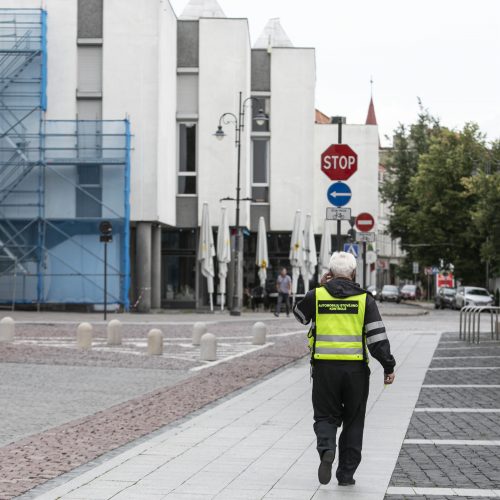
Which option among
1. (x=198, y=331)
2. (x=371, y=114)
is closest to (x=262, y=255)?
(x=198, y=331)

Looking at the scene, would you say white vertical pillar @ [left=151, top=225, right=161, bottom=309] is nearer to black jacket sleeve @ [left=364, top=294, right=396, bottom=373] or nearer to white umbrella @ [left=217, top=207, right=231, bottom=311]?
white umbrella @ [left=217, top=207, right=231, bottom=311]

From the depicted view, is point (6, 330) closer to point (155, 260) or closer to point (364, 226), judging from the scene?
point (364, 226)

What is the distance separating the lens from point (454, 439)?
11.0m

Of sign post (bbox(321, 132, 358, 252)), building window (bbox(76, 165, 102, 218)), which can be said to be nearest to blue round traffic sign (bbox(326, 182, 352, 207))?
sign post (bbox(321, 132, 358, 252))

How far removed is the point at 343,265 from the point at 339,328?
0.46m

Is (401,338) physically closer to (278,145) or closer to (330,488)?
(330,488)

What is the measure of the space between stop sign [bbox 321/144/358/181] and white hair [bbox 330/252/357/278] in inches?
526

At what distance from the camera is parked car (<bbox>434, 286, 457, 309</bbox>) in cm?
6925

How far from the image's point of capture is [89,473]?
8.88 metres

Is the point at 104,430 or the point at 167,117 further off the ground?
the point at 167,117

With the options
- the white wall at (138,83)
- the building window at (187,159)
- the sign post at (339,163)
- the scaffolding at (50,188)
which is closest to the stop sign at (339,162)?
the sign post at (339,163)

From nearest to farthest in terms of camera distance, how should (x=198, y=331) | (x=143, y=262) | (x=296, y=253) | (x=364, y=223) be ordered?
(x=198, y=331) < (x=364, y=223) < (x=143, y=262) < (x=296, y=253)

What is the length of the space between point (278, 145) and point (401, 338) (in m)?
31.4

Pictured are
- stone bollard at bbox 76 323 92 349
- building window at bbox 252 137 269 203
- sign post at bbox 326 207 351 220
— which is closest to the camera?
sign post at bbox 326 207 351 220
